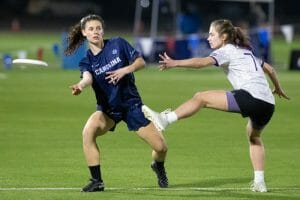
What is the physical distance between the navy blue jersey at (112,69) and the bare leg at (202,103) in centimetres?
91

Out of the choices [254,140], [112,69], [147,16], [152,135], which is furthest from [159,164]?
[147,16]

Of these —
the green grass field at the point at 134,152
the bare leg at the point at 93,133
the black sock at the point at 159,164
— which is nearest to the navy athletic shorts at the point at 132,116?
the bare leg at the point at 93,133

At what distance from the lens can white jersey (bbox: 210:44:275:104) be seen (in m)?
11.0

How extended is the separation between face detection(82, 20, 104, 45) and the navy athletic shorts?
2.69 feet

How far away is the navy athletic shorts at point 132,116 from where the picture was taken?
37.6ft

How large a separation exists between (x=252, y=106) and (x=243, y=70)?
43cm

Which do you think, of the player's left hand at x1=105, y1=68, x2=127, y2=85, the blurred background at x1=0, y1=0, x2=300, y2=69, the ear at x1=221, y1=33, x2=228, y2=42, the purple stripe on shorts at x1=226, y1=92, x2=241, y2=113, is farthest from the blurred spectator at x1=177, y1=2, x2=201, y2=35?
the purple stripe on shorts at x1=226, y1=92, x2=241, y2=113

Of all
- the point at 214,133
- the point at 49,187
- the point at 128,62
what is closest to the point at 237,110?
the point at 128,62

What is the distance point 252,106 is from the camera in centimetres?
1092

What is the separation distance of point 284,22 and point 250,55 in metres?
52.1

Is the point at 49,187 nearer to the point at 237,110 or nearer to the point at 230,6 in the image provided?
the point at 237,110

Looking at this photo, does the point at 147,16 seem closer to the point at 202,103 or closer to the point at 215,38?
the point at 215,38

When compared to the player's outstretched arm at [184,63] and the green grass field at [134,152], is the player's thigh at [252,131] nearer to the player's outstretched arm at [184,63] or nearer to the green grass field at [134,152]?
the green grass field at [134,152]

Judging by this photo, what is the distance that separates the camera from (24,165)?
13734 mm
